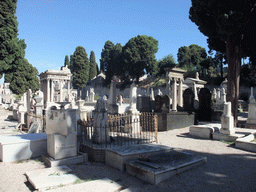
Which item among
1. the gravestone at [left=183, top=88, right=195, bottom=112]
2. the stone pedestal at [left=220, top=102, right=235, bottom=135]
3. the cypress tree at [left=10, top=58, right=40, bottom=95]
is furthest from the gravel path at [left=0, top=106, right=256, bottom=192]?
the cypress tree at [left=10, top=58, right=40, bottom=95]

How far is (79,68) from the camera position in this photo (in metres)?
47.3

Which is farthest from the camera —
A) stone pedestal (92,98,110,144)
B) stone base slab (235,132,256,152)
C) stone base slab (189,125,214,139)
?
stone base slab (189,125,214,139)

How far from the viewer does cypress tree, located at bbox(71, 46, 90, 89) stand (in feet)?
153

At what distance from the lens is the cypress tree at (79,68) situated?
46781 mm

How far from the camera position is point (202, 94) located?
49.8ft

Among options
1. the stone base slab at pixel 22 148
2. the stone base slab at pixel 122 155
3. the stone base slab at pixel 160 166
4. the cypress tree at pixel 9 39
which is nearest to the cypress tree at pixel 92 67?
the cypress tree at pixel 9 39

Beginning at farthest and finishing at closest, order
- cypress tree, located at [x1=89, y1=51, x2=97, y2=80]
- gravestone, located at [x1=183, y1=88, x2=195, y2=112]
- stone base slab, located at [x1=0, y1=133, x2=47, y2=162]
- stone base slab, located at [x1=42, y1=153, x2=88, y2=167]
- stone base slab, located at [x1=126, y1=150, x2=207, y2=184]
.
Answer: cypress tree, located at [x1=89, y1=51, x2=97, y2=80], gravestone, located at [x1=183, y1=88, x2=195, y2=112], stone base slab, located at [x1=0, y1=133, x2=47, y2=162], stone base slab, located at [x1=42, y1=153, x2=88, y2=167], stone base slab, located at [x1=126, y1=150, x2=207, y2=184]

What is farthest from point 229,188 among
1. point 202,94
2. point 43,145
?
point 202,94

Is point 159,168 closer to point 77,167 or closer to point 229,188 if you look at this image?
point 229,188

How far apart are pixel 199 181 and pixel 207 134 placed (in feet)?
18.5

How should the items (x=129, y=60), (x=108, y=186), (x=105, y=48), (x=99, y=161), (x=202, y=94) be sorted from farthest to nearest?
1. (x=105, y=48)
2. (x=129, y=60)
3. (x=202, y=94)
4. (x=99, y=161)
5. (x=108, y=186)

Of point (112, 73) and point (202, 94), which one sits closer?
point (202, 94)

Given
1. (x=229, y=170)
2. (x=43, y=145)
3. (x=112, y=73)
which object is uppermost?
(x=112, y=73)

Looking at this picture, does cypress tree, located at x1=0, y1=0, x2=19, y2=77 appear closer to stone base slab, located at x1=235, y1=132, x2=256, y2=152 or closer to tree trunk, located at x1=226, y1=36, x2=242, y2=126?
tree trunk, located at x1=226, y1=36, x2=242, y2=126
